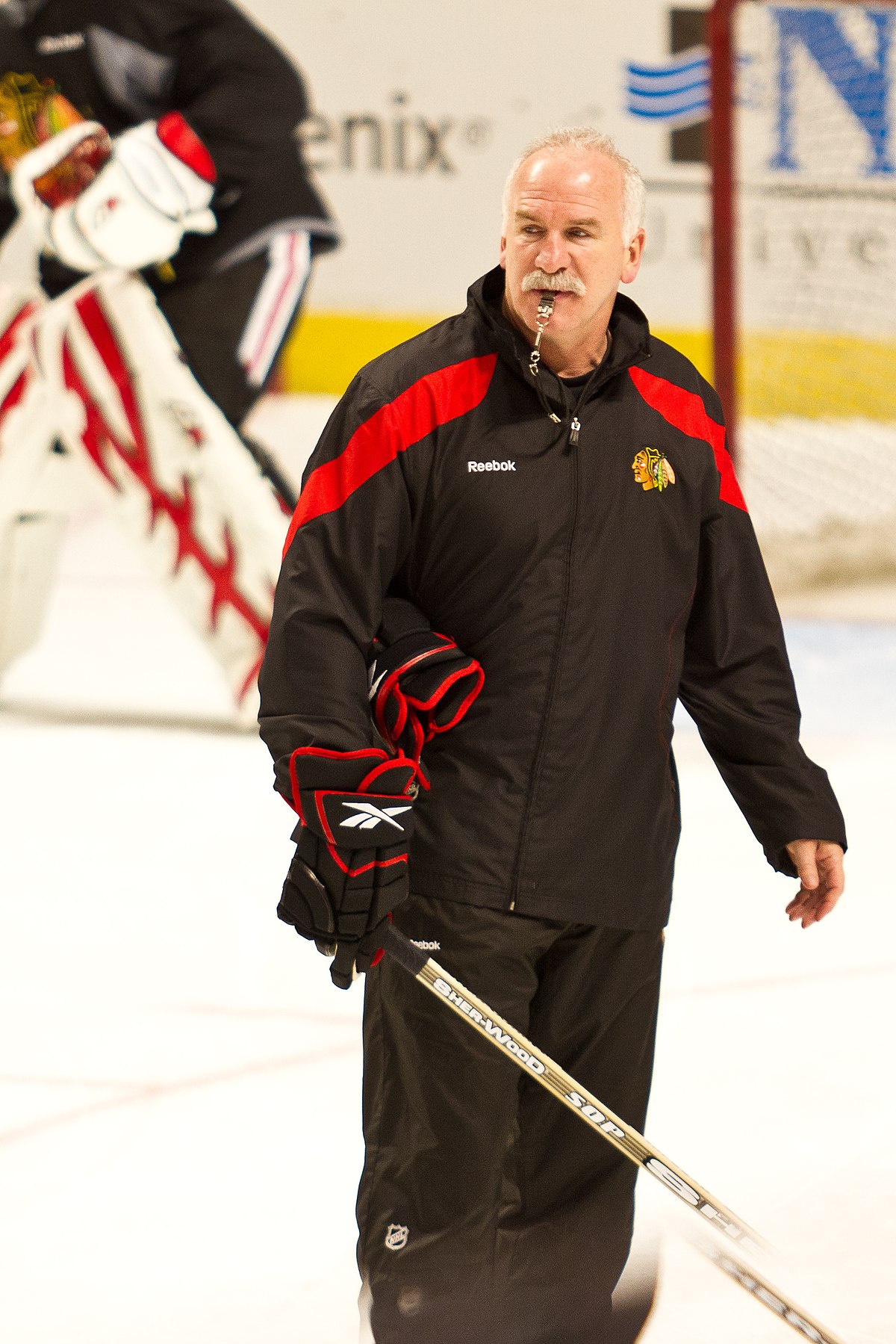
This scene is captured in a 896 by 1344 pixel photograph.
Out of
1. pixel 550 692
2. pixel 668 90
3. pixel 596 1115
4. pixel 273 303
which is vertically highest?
pixel 550 692

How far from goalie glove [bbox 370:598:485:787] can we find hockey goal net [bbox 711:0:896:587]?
3.81 meters

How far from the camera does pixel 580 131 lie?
1.50 metres

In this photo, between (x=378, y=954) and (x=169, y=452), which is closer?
(x=378, y=954)

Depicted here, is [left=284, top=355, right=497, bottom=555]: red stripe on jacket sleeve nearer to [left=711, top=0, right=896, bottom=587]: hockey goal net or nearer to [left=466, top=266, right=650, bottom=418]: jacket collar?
[left=466, top=266, right=650, bottom=418]: jacket collar

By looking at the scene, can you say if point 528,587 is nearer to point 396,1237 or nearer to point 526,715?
point 526,715

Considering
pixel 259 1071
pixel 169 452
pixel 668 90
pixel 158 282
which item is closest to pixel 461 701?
pixel 259 1071

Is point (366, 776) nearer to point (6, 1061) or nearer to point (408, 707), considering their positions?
point (408, 707)

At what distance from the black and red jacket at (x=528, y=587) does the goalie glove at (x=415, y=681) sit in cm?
3

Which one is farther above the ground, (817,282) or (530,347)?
(530,347)

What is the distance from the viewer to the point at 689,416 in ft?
5.14

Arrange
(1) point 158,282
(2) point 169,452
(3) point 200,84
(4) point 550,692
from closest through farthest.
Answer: (4) point 550,692
(2) point 169,452
(3) point 200,84
(1) point 158,282

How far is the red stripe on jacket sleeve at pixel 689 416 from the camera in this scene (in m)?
1.54

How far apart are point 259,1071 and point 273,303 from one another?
258 cm

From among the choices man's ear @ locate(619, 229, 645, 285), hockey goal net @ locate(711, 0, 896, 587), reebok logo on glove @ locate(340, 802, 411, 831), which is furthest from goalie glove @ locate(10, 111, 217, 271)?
reebok logo on glove @ locate(340, 802, 411, 831)
